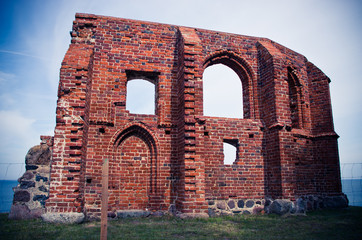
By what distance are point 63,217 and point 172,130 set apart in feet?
13.3

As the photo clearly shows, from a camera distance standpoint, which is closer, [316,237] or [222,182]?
[316,237]

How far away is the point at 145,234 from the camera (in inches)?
223

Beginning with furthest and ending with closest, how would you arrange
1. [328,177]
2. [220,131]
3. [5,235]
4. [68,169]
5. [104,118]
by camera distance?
1. [328,177]
2. [220,131]
3. [104,118]
4. [68,169]
5. [5,235]

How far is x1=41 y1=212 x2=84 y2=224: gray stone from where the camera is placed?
6.73m

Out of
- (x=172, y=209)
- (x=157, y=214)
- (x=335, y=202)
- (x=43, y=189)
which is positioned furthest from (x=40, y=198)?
(x=335, y=202)

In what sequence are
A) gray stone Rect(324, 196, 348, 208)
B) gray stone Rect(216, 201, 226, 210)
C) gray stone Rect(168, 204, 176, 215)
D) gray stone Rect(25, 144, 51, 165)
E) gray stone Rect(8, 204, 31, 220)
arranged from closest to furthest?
gray stone Rect(8, 204, 31, 220) < gray stone Rect(25, 144, 51, 165) < gray stone Rect(168, 204, 176, 215) < gray stone Rect(216, 201, 226, 210) < gray stone Rect(324, 196, 348, 208)

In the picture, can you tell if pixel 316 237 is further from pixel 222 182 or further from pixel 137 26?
pixel 137 26

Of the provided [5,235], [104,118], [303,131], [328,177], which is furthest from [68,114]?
[328,177]

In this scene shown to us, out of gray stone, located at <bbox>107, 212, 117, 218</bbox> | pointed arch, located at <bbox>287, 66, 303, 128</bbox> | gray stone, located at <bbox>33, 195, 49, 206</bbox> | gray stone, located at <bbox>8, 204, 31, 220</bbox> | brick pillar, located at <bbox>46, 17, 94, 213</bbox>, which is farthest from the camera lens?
pointed arch, located at <bbox>287, 66, 303, 128</bbox>

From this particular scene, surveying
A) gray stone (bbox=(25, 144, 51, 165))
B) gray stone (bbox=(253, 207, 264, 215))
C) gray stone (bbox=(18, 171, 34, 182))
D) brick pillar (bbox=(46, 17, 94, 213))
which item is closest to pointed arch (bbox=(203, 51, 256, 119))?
gray stone (bbox=(253, 207, 264, 215))

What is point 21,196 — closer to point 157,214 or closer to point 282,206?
point 157,214

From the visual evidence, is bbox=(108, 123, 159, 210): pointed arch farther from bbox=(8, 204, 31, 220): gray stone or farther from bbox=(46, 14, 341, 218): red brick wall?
bbox=(8, 204, 31, 220): gray stone

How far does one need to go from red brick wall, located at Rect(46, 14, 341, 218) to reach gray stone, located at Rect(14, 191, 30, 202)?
4.67 feet

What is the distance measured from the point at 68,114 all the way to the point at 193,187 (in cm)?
408
